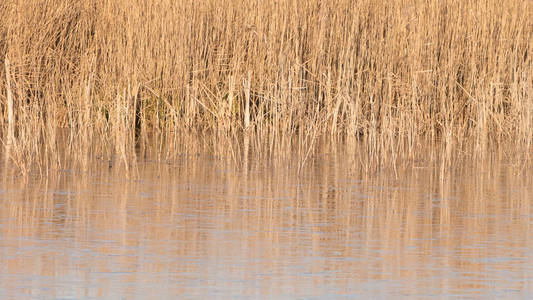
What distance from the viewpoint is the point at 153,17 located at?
36.8ft

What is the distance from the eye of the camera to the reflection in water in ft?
14.7

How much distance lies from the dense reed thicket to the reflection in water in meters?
2.42

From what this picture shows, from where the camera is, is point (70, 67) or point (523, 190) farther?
point (70, 67)

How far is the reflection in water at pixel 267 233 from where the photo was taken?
449cm

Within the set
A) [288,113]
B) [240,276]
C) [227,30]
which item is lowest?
[240,276]

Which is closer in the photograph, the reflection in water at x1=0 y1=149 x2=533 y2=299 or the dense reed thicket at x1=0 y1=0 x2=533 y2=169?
the reflection in water at x1=0 y1=149 x2=533 y2=299

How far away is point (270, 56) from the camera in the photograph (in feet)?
34.8

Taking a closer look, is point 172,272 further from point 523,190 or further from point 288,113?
point 288,113

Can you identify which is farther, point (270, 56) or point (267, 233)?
point (270, 56)

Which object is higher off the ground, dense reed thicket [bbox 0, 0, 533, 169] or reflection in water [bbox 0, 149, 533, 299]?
dense reed thicket [bbox 0, 0, 533, 169]

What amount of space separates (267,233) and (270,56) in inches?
202

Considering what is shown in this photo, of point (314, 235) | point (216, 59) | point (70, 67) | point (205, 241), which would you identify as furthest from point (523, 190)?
point (70, 67)

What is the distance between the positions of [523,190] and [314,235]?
2.13 metres

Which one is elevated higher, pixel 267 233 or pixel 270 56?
pixel 270 56
